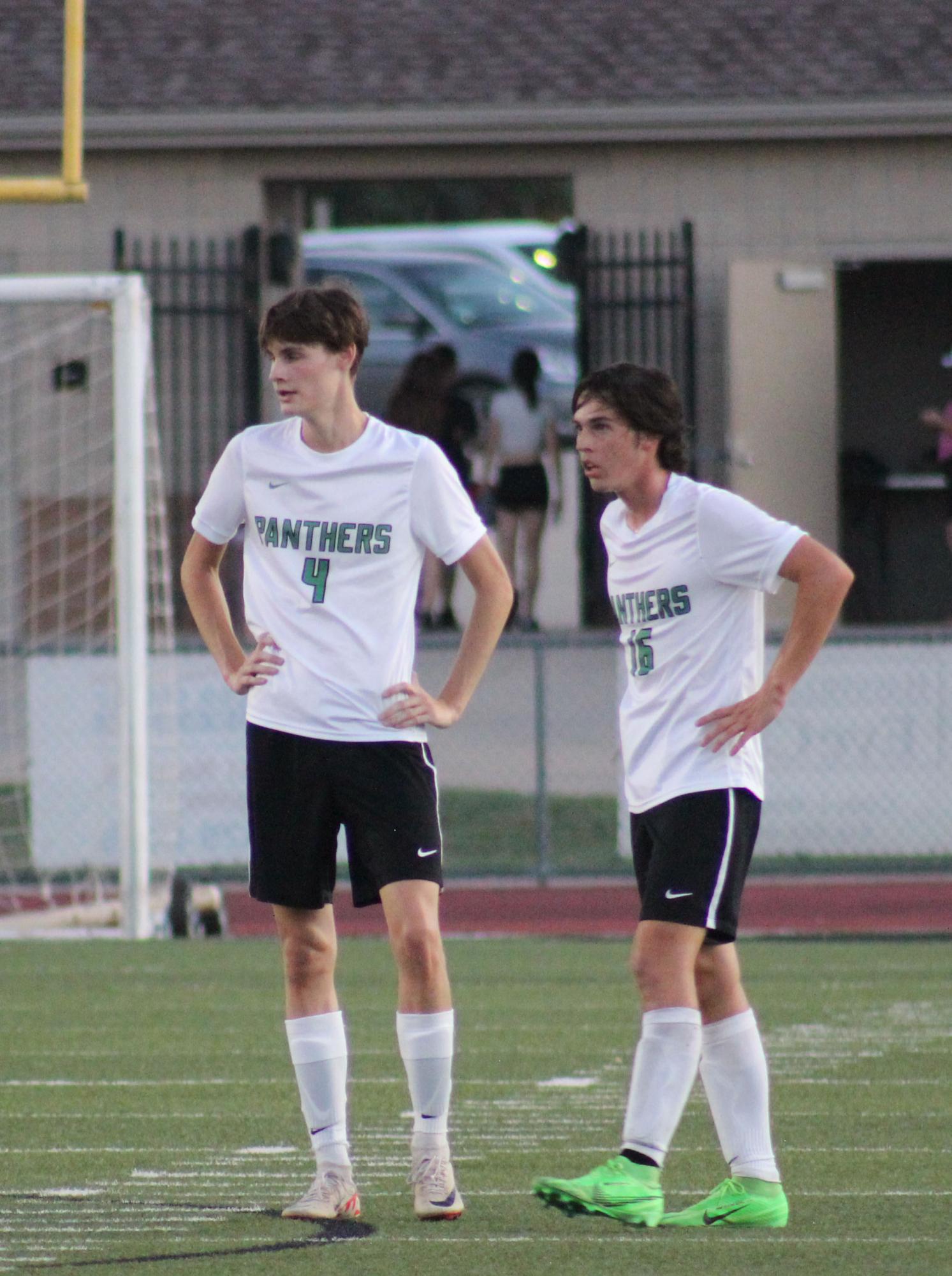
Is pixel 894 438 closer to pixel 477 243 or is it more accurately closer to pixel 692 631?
pixel 477 243

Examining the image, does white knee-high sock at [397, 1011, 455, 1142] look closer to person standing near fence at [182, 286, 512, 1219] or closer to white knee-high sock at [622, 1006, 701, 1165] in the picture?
person standing near fence at [182, 286, 512, 1219]

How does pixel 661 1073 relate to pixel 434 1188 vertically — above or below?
above

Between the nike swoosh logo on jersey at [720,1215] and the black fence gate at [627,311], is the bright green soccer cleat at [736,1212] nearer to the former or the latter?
the nike swoosh logo on jersey at [720,1215]

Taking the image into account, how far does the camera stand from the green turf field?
4871mm

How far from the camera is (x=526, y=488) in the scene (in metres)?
17.1

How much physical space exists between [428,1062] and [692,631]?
1.08m

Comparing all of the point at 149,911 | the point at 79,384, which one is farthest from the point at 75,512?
the point at 149,911

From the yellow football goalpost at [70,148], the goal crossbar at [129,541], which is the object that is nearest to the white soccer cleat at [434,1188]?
the goal crossbar at [129,541]

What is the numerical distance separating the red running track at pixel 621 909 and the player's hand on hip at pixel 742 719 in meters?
6.07

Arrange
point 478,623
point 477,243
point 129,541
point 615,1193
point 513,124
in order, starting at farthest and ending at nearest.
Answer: point 477,243 → point 513,124 → point 129,541 → point 478,623 → point 615,1193

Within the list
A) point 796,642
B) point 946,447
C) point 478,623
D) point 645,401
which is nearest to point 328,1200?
point 478,623

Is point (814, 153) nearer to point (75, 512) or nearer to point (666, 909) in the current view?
point (75, 512)

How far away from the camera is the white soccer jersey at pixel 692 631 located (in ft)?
16.4

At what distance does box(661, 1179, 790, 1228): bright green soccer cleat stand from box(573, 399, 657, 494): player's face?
1517 millimetres
